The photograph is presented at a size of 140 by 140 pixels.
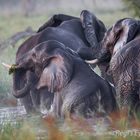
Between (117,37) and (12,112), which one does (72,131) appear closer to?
(117,37)

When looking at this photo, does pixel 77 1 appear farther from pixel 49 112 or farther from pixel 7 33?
pixel 49 112

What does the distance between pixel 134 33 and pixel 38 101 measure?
2.17m

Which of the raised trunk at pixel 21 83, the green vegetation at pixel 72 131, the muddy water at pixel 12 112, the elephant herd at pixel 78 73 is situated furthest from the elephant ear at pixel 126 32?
the green vegetation at pixel 72 131

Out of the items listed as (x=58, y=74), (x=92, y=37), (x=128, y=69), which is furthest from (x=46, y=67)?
(x=92, y=37)

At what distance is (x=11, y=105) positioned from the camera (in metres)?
15.0

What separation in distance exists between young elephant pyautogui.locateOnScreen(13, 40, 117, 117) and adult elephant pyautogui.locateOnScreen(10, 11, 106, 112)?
0.45 meters

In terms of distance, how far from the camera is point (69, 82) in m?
11.9

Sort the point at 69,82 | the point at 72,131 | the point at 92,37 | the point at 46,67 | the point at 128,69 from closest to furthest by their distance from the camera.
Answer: the point at 72,131 → the point at 128,69 → the point at 69,82 → the point at 46,67 → the point at 92,37

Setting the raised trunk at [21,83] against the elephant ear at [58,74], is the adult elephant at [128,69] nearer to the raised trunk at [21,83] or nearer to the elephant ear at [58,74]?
the elephant ear at [58,74]

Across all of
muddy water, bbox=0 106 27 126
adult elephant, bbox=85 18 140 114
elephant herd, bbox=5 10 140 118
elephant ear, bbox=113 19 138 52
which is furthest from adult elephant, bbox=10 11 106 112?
adult elephant, bbox=85 18 140 114

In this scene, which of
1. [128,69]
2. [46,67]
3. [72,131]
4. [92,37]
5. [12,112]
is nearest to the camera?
[72,131]

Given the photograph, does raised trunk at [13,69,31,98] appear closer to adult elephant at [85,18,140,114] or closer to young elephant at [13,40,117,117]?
young elephant at [13,40,117,117]

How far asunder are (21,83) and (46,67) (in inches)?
41.9

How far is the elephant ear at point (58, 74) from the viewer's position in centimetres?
1193
